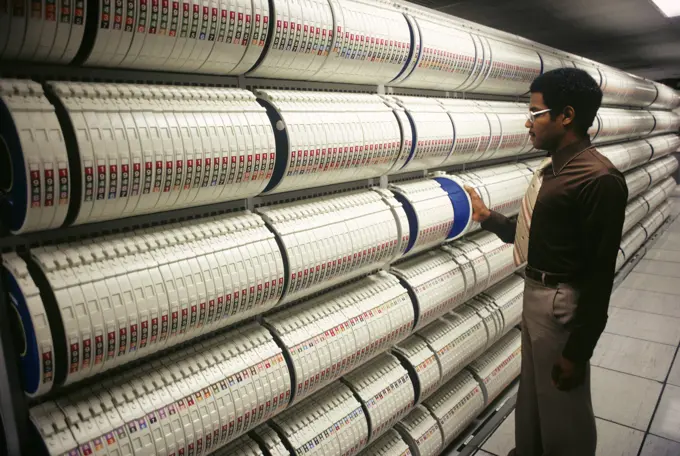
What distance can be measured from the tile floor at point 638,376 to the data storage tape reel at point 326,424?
124 centimetres

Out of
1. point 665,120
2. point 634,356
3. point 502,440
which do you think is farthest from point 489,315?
point 665,120

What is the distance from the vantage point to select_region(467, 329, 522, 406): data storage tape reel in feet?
10.3

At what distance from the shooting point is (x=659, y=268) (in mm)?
6414

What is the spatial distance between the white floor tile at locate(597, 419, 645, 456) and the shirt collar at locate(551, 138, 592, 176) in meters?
1.91

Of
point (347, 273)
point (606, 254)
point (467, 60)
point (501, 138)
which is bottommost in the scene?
point (347, 273)

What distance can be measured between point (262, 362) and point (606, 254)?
4.70ft

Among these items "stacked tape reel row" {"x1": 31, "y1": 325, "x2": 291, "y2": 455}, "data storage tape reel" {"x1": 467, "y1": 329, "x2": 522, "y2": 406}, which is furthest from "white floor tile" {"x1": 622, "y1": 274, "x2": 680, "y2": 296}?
"stacked tape reel row" {"x1": 31, "y1": 325, "x2": 291, "y2": 455}

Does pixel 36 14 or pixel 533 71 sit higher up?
pixel 533 71

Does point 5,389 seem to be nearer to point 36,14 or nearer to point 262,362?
point 262,362

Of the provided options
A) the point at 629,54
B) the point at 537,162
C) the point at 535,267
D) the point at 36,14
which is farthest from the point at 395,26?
the point at 629,54

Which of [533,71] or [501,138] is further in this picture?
[533,71]

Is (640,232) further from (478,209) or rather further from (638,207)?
(478,209)

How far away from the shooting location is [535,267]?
7.25 ft

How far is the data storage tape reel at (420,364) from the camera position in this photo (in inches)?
96.7
